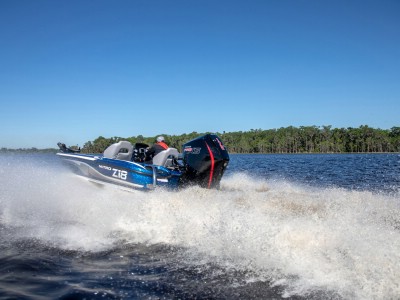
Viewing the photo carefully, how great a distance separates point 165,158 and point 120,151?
1.80m

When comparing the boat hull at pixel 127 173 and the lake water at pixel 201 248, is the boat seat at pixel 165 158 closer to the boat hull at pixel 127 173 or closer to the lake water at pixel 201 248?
the boat hull at pixel 127 173

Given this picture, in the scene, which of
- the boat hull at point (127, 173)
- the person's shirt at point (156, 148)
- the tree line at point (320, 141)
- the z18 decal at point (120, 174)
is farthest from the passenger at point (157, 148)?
the tree line at point (320, 141)

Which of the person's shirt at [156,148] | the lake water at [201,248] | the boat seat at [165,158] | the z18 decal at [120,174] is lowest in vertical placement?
the lake water at [201,248]

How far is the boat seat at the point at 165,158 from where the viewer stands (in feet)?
30.1

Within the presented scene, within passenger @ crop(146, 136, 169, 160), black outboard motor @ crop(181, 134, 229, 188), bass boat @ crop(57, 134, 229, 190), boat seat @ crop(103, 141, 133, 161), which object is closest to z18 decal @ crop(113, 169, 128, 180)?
bass boat @ crop(57, 134, 229, 190)

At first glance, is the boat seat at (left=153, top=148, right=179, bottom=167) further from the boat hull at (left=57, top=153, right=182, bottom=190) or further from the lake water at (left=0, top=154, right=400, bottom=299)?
the lake water at (left=0, top=154, right=400, bottom=299)

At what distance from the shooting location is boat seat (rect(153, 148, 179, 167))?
9172 mm

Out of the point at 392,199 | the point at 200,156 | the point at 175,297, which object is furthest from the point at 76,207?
the point at 392,199

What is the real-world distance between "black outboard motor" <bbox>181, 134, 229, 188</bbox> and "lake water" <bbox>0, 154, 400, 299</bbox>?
1.59ft

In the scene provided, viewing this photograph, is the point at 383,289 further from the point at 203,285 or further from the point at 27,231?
the point at 27,231

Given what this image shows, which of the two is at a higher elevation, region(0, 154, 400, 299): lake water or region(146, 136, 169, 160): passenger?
region(146, 136, 169, 160): passenger

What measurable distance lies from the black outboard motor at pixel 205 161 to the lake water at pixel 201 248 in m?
0.48

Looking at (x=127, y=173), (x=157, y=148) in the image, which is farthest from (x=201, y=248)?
(x=157, y=148)

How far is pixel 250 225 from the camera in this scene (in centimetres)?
568
